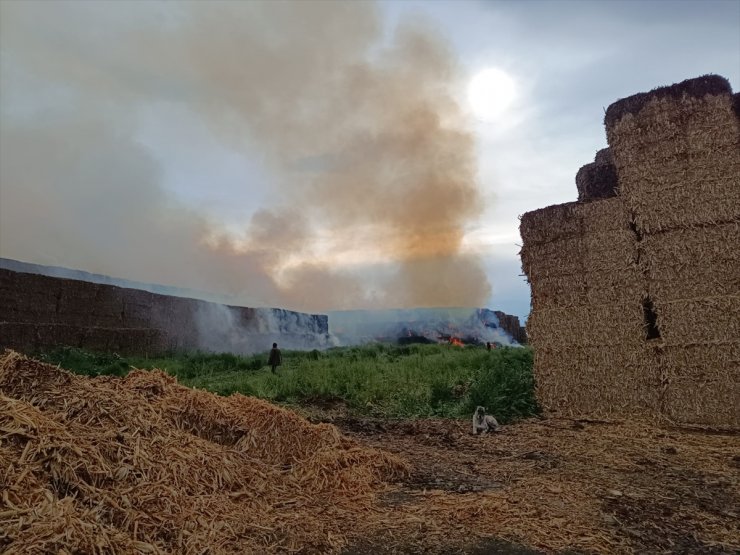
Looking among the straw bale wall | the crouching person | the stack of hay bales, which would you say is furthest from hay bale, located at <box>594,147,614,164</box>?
the straw bale wall

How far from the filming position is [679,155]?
8.52 meters

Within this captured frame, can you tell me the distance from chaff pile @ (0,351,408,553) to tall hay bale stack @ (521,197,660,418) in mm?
4787

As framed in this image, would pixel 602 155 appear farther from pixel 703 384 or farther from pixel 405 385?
pixel 405 385

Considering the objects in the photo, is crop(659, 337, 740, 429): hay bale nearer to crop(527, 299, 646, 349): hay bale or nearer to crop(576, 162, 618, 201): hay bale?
crop(527, 299, 646, 349): hay bale

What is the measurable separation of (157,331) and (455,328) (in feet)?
104

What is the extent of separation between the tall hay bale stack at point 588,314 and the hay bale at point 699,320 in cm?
41

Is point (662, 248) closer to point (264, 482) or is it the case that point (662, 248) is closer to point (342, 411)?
point (342, 411)

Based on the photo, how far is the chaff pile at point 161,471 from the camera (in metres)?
3.51

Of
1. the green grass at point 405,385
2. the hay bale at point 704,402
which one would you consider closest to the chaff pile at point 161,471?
the green grass at point 405,385

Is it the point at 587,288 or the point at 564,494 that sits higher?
the point at 587,288

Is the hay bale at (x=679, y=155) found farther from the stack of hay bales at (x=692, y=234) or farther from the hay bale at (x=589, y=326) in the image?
the hay bale at (x=589, y=326)

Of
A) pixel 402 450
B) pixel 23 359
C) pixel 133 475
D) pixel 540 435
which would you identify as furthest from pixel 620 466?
pixel 23 359

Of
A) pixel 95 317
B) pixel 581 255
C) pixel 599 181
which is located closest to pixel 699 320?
pixel 581 255

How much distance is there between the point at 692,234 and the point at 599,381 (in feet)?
9.66
